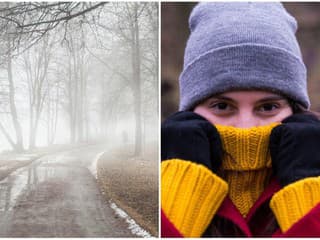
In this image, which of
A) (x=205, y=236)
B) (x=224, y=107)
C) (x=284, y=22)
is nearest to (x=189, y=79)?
(x=224, y=107)

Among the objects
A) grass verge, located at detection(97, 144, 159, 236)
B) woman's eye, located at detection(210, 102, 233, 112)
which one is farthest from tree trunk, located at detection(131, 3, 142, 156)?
woman's eye, located at detection(210, 102, 233, 112)

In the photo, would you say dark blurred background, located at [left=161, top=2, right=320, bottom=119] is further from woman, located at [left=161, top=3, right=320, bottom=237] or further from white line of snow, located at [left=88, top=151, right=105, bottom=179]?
white line of snow, located at [left=88, top=151, right=105, bottom=179]

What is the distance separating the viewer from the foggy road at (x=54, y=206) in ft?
4.07

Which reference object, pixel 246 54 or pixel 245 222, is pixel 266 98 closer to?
pixel 246 54

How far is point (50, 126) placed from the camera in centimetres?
139

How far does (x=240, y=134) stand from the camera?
84cm

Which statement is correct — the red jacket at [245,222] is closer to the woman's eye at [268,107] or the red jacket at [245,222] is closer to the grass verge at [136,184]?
the woman's eye at [268,107]

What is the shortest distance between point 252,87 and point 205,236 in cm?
34

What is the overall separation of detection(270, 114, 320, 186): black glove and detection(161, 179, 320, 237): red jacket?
2.3 inches

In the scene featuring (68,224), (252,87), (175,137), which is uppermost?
(252,87)

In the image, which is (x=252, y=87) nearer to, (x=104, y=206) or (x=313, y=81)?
(x=313, y=81)

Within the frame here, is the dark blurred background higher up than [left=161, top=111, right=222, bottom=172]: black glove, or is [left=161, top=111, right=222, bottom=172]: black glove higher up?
the dark blurred background

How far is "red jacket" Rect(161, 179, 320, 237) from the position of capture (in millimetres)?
823

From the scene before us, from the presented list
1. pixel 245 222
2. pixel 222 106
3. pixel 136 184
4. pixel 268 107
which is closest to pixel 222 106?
pixel 222 106
